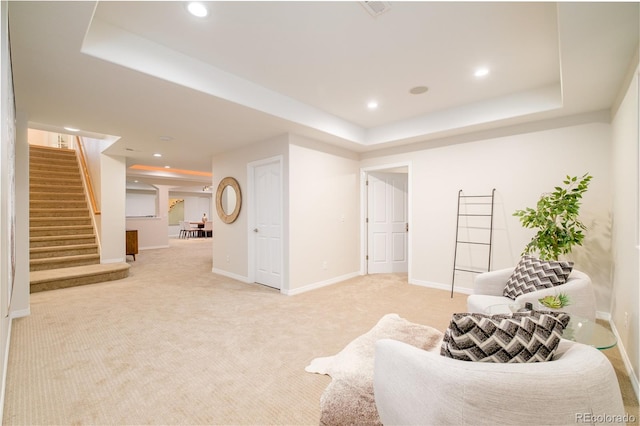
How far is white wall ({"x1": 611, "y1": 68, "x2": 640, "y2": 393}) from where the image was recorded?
6.72 ft

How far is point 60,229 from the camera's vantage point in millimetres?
5773

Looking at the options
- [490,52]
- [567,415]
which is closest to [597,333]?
[567,415]

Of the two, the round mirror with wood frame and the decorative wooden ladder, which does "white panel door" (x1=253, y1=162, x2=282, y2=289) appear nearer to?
the round mirror with wood frame

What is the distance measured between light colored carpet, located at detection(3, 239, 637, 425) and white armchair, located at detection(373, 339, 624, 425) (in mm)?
949

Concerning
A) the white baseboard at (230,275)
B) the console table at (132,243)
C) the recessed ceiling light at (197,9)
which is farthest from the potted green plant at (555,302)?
the console table at (132,243)

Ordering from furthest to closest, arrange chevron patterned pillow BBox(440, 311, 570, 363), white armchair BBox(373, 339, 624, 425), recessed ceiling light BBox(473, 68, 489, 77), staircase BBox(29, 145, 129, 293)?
staircase BBox(29, 145, 129, 293), recessed ceiling light BBox(473, 68, 489, 77), chevron patterned pillow BBox(440, 311, 570, 363), white armchair BBox(373, 339, 624, 425)

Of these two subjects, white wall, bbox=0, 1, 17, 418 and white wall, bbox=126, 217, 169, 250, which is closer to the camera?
white wall, bbox=0, 1, 17, 418

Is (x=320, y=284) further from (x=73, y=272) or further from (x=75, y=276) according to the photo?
(x=73, y=272)

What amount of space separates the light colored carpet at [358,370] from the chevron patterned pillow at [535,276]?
801 mm

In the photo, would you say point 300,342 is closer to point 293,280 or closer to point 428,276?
point 293,280

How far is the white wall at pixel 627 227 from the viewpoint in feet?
6.72

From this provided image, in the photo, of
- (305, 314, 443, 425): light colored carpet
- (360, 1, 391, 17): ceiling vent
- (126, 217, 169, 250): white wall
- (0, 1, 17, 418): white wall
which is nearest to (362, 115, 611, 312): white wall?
(305, 314, 443, 425): light colored carpet

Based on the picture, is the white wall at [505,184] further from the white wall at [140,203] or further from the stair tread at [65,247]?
the white wall at [140,203]

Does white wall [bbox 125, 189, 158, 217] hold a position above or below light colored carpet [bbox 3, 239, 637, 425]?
above
